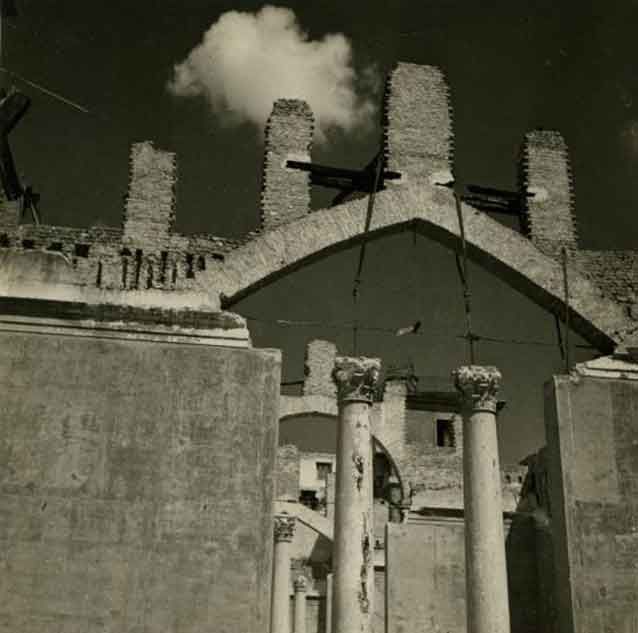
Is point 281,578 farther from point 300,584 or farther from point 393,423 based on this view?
point 393,423

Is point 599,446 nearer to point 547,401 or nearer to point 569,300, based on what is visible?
point 547,401

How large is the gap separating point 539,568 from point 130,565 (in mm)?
5779

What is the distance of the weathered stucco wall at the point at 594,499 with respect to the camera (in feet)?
31.9

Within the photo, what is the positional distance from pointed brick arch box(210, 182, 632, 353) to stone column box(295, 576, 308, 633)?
12.2 m

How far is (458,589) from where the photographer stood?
12.3 meters

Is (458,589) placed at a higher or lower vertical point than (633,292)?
lower

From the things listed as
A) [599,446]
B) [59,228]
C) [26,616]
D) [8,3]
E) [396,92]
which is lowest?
[26,616]

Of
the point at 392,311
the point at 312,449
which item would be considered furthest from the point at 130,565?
the point at 312,449

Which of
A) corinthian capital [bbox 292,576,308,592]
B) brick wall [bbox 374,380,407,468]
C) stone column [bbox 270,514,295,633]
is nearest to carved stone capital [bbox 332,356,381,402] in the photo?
stone column [bbox 270,514,295,633]

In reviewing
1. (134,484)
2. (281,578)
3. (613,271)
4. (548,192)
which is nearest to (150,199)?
(134,484)

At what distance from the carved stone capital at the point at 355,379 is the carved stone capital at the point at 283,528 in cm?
703

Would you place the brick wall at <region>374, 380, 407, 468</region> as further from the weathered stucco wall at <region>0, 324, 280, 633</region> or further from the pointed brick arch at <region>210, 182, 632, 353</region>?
the weathered stucco wall at <region>0, 324, 280, 633</region>

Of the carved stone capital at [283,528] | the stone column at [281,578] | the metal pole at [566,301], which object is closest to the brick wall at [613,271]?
the metal pole at [566,301]

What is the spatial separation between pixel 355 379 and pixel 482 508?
183 cm
